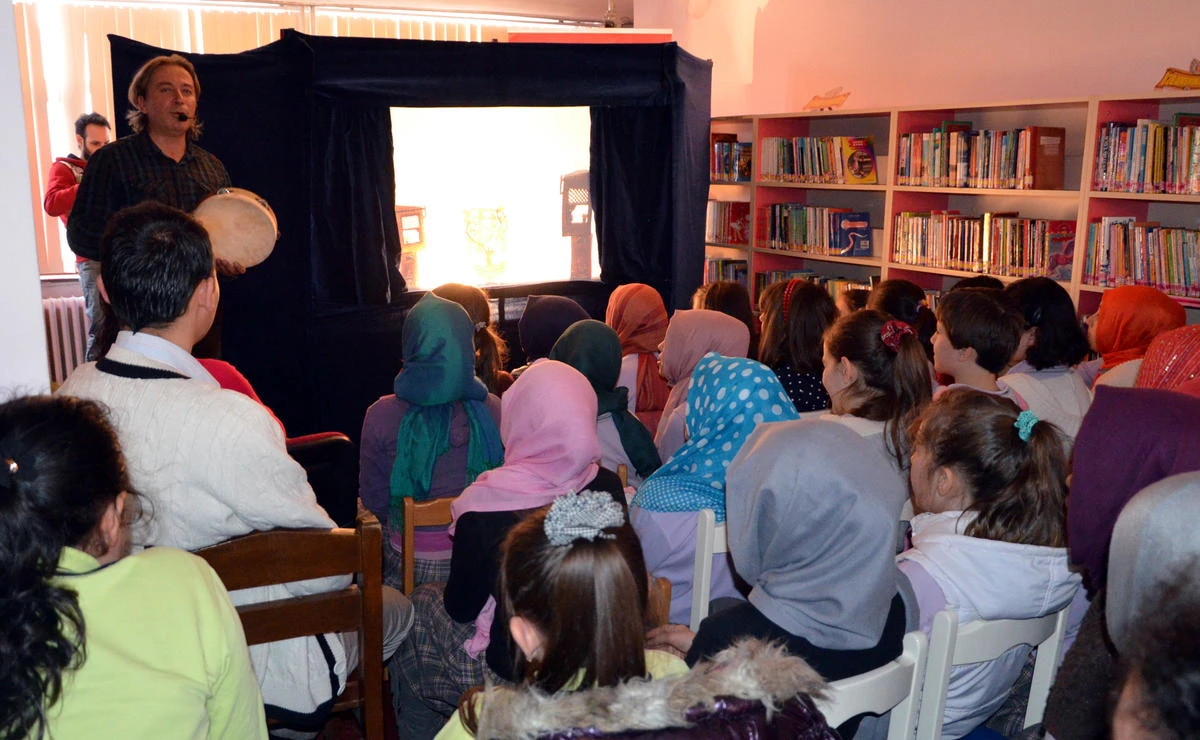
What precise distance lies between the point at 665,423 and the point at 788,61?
378 cm

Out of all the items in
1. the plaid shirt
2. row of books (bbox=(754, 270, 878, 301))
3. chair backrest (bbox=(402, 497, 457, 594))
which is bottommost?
chair backrest (bbox=(402, 497, 457, 594))

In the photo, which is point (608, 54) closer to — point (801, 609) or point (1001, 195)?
point (1001, 195)

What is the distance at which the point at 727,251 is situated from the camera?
20.9ft

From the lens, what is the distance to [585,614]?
1.18 meters

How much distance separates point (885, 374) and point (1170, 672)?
1.82 m

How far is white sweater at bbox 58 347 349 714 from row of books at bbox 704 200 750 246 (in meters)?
4.68

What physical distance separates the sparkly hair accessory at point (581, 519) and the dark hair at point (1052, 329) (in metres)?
2.17

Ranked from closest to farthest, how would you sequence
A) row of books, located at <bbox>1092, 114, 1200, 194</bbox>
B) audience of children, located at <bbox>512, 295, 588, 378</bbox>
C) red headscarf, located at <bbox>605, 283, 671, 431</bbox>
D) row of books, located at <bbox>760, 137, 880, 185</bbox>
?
row of books, located at <bbox>1092, 114, 1200, 194</bbox> → audience of children, located at <bbox>512, 295, 588, 378</bbox> → red headscarf, located at <bbox>605, 283, 671, 431</bbox> → row of books, located at <bbox>760, 137, 880, 185</bbox>

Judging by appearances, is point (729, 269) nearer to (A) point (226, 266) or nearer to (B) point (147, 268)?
(A) point (226, 266)

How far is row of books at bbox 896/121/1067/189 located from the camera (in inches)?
163

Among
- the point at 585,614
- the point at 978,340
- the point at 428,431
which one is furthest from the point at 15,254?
the point at 978,340

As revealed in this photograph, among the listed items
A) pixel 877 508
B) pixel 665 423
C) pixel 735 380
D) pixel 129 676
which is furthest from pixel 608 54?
pixel 129 676

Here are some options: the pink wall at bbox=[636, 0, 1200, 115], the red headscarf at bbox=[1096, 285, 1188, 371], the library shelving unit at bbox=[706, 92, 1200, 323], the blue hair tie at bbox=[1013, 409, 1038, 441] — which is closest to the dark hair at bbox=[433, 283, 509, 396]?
the blue hair tie at bbox=[1013, 409, 1038, 441]

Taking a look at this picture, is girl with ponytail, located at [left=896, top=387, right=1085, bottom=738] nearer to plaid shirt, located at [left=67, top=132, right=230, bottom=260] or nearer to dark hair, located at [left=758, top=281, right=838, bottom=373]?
dark hair, located at [left=758, top=281, right=838, bottom=373]
